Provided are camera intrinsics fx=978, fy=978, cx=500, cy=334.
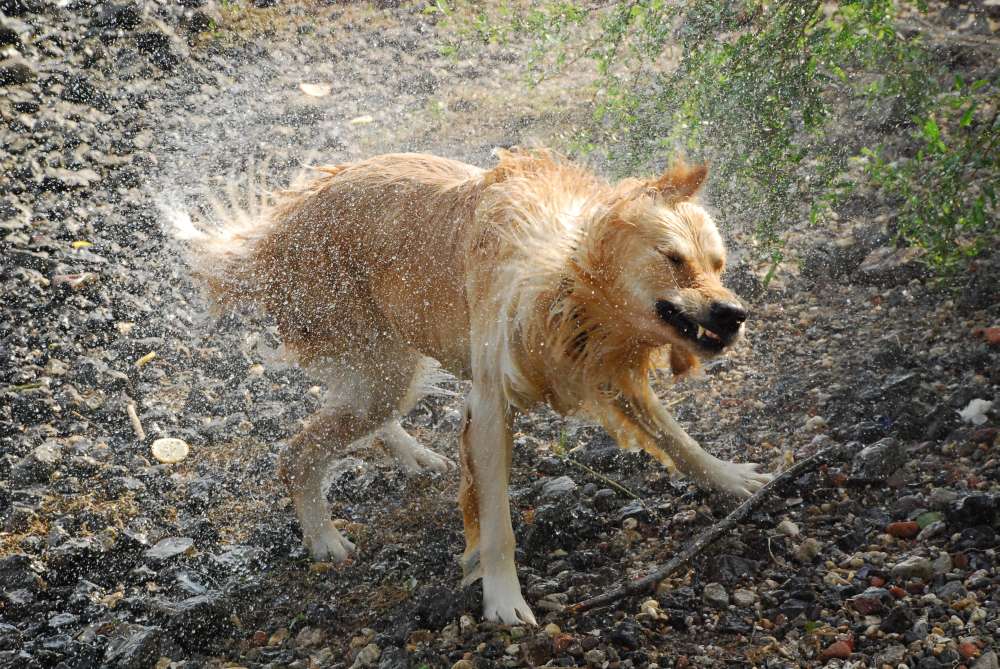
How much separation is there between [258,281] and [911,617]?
3663mm

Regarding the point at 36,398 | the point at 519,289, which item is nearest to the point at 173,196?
the point at 36,398

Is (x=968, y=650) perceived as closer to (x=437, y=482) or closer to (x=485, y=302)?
(x=485, y=302)

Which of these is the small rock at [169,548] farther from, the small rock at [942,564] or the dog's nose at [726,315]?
the small rock at [942,564]

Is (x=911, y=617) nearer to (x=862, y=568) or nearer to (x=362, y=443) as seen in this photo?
(x=862, y=568)

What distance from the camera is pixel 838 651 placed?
365cm

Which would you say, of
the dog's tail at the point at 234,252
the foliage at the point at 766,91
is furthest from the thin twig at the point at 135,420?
the foliage at the point at 766,91

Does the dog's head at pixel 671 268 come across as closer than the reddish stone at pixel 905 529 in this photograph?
Yes

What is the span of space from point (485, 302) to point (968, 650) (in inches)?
92.4

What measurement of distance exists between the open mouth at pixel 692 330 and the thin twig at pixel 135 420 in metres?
3.80

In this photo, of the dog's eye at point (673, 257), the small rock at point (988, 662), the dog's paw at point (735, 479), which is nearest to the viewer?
the small rock at point (988, 662)

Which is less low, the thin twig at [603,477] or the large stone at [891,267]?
the large stone at [891,267]

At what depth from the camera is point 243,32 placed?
1105cm

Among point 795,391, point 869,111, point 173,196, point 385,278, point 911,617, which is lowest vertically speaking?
point 911,617

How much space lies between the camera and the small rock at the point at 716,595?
13.4 ft
